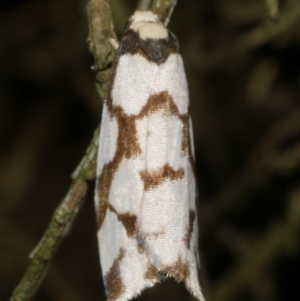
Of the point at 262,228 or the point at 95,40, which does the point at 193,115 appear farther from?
the point at 95,40

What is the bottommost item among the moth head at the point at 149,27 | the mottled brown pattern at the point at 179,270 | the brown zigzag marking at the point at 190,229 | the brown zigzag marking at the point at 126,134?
the mottled brown pattern at the point at 179,270

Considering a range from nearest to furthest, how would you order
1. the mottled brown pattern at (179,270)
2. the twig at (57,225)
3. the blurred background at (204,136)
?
the mottled brown pattern at (179,270) → the twig at (57,225) → the blurred background at (204,136)

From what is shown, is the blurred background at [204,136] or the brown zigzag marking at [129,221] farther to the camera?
the blurred background at [204,136]

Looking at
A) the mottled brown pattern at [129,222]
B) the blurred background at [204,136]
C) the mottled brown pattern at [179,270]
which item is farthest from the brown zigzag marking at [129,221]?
the blurred background at [204,136]

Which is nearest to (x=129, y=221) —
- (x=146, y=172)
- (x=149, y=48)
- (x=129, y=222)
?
(x=129, y=222)

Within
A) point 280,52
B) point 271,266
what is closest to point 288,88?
point 280,52

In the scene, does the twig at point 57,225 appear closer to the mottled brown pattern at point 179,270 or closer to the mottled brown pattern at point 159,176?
the mottled brown pattern at point 159,176

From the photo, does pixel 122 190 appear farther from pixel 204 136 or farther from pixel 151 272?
pixel 204 136
